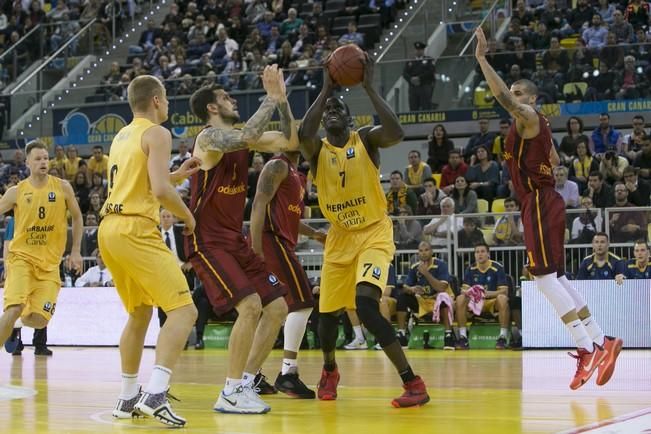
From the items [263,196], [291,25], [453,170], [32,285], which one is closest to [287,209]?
[263,196]

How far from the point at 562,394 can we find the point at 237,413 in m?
2.67

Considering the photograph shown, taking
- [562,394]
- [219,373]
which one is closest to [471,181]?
[219,373]

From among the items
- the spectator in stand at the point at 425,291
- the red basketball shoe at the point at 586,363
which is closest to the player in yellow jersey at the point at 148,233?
the red basketball shoe at the point at 586,363

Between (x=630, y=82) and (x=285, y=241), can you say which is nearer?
(x=285, y=241)

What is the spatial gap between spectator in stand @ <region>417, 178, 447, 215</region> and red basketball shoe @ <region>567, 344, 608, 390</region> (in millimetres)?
8424

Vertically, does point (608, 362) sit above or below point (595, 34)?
below

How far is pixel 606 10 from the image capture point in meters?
21.6

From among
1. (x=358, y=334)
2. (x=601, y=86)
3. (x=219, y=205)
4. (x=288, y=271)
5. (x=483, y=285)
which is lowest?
(x=358, y=334)

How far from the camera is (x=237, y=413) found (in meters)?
7.25

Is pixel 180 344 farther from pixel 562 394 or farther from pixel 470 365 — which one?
pixel 470 365

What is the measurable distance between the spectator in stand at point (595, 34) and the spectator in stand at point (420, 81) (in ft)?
10.5

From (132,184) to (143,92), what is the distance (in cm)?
66

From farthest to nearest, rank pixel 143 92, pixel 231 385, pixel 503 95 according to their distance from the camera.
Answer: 1. pixel 503 95
2. pixel 231 385
3. pixel 143 92

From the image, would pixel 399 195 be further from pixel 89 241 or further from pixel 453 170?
pixel 89 241
